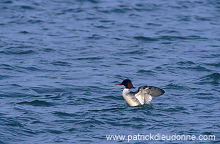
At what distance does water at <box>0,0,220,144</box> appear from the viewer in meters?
11.0

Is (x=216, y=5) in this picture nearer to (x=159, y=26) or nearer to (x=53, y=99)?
(x=159, y=26)

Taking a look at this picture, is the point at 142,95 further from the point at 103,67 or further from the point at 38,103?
the point at 103,67

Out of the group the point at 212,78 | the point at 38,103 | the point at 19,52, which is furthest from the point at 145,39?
the point at 38,103

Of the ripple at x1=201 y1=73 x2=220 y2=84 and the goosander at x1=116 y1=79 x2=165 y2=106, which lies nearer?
the goosander at x1=116 y1=79 x2=165 y2=106

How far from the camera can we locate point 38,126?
1085cm

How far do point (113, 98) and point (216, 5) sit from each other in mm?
17996

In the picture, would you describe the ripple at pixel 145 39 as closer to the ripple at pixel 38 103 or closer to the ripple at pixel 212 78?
the ripple at pixel 212 78

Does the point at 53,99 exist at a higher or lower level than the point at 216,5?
lower

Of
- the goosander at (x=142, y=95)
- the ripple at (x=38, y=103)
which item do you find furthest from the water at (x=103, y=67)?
the goosander at (x=142, y=95)

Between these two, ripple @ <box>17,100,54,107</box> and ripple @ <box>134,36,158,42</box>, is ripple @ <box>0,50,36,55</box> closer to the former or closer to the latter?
ripple @ <box>134,36,158,42</box>

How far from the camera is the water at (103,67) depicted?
432 inches

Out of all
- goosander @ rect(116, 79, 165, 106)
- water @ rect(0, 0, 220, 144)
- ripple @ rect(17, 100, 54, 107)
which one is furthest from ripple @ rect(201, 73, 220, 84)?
ripple @ rect(17, 100, 54, 107)

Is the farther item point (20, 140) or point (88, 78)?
point (88, 78)

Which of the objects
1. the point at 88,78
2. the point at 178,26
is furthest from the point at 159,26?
the point at 88,78
